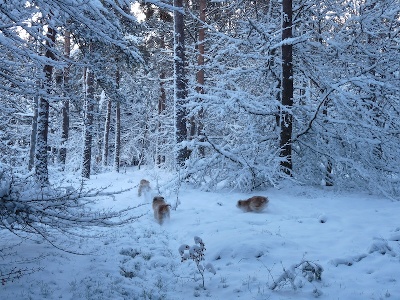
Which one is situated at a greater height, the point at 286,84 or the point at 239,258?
the point at 286,84

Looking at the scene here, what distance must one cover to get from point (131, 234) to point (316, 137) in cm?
550

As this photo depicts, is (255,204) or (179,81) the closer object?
(255,204)

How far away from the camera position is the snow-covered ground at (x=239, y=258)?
3.98 meters

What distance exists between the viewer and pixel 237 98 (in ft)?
28.6

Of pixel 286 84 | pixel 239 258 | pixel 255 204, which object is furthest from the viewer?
pixel 286 84

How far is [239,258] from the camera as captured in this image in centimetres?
495

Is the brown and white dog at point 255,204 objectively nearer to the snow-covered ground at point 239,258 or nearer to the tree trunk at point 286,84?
the snow-covered ground at point 239,258

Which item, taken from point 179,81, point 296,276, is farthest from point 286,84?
point 296,276

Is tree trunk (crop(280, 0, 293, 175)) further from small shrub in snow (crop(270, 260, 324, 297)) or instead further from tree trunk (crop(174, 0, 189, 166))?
small shrub in snow (crop(270, 260, 324, 297))

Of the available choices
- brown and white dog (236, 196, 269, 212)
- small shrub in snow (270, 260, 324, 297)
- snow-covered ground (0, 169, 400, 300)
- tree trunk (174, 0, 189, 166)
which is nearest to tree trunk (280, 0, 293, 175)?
snow-covered ground (0, 169, 400, 300)

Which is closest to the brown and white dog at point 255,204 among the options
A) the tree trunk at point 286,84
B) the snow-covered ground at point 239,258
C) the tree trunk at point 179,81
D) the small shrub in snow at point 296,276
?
the snow-covered ground at point 239,258

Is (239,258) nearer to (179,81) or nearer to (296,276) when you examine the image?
(296,276)

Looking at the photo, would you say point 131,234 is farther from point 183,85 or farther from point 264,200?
point 183,85

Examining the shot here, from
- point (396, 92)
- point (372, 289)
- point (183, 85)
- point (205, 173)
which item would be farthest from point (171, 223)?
point (396, 92)
